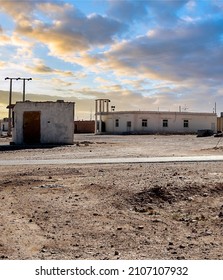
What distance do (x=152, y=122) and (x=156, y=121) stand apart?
68 centimetres

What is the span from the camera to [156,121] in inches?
2566

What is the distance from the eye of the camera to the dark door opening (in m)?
29.1

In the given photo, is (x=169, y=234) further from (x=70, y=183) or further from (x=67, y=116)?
(x=67, y=116)

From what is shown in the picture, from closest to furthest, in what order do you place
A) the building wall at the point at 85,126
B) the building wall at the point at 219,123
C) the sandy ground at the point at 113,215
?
the sandy ground at the point at 113,215 < the building wall at the point at 219,123 < the building wall at the point at 85,126

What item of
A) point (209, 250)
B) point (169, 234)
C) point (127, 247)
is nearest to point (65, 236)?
point (127, 247)

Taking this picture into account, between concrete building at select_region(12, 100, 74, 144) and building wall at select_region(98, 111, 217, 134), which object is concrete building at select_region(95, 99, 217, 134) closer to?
building wall at select_region(98, 111, 217, 134)

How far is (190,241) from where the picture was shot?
21.0 ft

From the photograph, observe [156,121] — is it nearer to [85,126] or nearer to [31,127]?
[85,126]

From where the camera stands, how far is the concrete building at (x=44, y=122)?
95.2 ft

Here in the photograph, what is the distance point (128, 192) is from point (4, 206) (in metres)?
2.56

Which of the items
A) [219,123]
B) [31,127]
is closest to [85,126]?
[219,123]

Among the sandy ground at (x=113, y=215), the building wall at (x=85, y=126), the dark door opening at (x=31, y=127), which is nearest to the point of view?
the sandy ground at (x=113, y=215)

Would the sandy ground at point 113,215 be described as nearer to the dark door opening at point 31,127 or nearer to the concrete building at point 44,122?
the concrete building at point 44,122

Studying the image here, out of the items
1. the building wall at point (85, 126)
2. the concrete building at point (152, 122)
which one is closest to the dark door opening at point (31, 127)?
the concrete building at point (152, 122)
